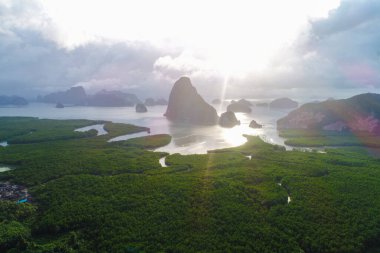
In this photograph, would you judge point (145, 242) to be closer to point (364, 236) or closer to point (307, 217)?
point (307, 217)

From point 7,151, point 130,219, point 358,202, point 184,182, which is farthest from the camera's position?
point 7,151

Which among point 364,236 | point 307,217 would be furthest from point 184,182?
point 364,236

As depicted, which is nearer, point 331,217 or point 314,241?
point 314,241

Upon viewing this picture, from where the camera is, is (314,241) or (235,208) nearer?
(314,241)

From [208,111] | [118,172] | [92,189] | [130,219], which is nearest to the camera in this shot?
[130,219]

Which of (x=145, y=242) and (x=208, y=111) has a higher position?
(x=208, y=111)

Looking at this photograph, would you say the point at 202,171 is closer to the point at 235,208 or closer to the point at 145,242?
the point at 235,208

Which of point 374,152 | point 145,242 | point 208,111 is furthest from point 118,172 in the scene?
point 208,111

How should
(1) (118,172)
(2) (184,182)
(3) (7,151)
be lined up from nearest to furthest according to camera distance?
(2) (184,182)
(1) (118,172)
(3) (7,151)

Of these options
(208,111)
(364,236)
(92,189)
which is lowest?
(364,236)
